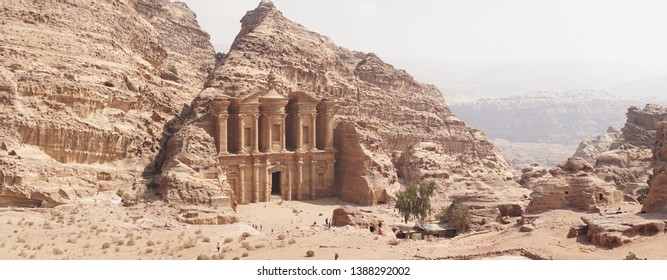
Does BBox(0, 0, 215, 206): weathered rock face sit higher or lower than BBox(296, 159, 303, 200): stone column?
higher

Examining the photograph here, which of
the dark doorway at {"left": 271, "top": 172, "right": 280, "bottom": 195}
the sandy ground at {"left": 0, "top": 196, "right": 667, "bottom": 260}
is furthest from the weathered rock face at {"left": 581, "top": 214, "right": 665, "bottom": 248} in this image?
the dark doorway at {"left": 271, "top": 172, "right": 280, "bottom": 195}

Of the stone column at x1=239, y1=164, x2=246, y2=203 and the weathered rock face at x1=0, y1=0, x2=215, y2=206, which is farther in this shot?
the stone column at x1=239, y1=164, x2=246, y2=203

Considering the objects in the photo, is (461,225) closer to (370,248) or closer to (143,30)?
(370,248)

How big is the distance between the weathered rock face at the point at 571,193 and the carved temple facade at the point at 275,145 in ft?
68.9

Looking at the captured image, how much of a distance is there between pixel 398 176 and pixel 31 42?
35.5 m

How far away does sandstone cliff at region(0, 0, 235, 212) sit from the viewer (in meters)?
38.0

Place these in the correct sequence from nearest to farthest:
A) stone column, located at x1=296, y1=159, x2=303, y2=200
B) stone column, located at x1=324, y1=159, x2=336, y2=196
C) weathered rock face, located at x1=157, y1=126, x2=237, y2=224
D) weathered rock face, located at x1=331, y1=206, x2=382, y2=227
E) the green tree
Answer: weathered rock face, located at x1=331, y1=206, x2=382, y2=227, weathered rock face, located at x1=157, y1=126, x2=237, y2=224, the green tree, stone column, located at x1=296, y1=159, x2=303, y2=200, stone column, located at x1=324, y1=159, x2=336, y2=196

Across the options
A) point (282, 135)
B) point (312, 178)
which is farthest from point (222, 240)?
point (312, 178)

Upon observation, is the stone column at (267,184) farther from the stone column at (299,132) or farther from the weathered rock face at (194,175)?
the weathered rock face at (194,175)

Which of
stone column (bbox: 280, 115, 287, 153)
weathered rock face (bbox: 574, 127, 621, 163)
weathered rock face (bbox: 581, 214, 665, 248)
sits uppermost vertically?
stone column (bbox: 280, 115, 287, 153)

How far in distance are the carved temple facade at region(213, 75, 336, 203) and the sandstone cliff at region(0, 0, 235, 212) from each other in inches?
192

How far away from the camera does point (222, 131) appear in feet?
162

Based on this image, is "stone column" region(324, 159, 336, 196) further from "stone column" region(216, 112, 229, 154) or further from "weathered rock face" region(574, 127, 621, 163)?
"weathered rock face" region(574, 127, 621, 163)

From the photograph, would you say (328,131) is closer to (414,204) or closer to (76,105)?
(414,204)
